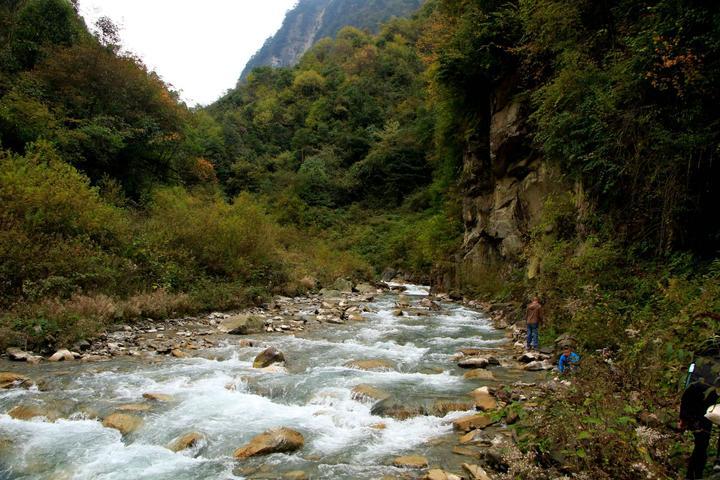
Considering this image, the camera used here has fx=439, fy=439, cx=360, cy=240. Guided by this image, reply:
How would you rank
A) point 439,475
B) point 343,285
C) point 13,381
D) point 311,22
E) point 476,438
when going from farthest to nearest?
1. point 311,22
2. point 343,285
3. point 13,381
4. point 476,438
5. point 439,475

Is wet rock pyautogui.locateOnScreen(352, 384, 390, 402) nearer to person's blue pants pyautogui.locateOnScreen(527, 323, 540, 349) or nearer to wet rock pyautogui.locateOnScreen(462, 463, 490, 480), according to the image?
wet rock pyautogui.locateOnScreen(462, 463, 490, 480)

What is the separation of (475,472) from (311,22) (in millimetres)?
156572

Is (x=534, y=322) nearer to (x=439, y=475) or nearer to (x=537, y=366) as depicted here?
(x=537, y=366)

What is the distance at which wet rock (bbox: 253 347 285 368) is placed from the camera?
28.2 ft

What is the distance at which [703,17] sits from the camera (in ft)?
23.0

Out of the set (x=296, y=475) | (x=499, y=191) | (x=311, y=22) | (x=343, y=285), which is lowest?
(x=343, y=285)

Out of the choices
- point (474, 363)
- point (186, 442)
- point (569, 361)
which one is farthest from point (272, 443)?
point (569, 361)

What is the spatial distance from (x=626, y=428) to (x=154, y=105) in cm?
2562

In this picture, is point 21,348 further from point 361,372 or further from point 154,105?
point 154,105

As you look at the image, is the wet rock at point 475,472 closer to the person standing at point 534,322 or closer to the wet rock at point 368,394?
the wet rock at point 368,394

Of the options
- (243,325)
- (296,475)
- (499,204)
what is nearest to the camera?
(296,475)

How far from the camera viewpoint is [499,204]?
715 inches

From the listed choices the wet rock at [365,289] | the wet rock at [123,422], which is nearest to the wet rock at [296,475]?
the wet rock at [123,422]

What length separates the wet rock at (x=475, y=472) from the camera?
428cm
